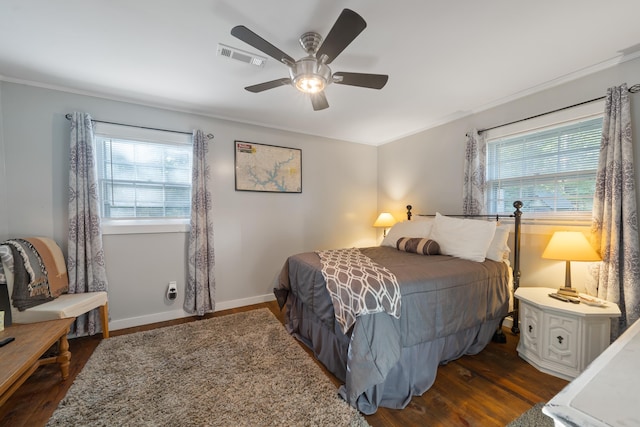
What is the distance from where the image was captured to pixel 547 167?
2441mm

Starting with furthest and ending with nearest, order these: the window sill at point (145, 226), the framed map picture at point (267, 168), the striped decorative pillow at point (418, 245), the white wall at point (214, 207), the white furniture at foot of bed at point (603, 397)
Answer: the framed map picture at point (267, 168) → the window sill at point (145, 226) → the striped decorative pillow at point (418, 245) → the white wall at point (214, 207) → the white furniture at foot of bed at point (603, 397)

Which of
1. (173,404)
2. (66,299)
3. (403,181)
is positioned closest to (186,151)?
(66,299)

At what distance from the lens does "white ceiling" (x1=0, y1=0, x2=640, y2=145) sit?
151 cm

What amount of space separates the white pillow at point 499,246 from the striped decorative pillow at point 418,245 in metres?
0.46

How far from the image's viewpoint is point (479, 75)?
224 centimetres

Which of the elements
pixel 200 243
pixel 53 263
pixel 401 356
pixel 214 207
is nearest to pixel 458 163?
pixel 401 356

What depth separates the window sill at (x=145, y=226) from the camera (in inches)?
104

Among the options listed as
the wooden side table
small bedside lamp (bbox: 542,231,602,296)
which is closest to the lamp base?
small bedside lamp (bbox: 542,231,602,296)

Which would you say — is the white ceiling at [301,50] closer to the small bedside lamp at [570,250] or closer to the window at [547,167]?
the window at [547,167]

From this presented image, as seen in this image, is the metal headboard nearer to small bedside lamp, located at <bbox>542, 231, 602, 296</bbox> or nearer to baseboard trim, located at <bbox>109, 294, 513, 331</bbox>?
baseboard trim, located at <bbox>109, 294, 513, 331</bbox>

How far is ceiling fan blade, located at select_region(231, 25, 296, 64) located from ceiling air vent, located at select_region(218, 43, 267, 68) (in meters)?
0.49

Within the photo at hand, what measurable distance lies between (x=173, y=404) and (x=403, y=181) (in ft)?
12.0

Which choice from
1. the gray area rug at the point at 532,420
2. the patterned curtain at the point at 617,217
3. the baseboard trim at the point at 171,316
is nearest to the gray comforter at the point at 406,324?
the gray area rug at the point at 532,420

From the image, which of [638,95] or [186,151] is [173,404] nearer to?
[186,151]
